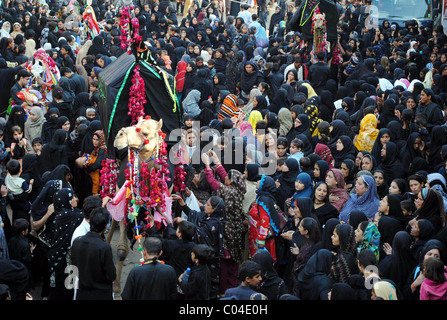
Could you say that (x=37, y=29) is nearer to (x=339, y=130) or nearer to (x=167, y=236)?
(x=339, y=130)

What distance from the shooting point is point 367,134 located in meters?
10.2

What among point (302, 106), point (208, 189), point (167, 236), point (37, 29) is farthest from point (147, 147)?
point (37, 29)

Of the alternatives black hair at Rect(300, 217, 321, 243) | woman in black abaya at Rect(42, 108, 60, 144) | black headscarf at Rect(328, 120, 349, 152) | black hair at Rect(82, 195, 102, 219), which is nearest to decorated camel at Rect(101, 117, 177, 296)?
black hair at Rect(82, 195, 102, 219)

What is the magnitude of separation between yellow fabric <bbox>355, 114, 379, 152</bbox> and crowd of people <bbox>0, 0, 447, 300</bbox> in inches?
1.0

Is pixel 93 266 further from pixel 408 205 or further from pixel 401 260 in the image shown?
pixel 408 205

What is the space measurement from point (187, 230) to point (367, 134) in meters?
4.73

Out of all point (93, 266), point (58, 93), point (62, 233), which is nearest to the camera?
point (93, 266)

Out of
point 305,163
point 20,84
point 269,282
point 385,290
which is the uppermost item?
point 20,84

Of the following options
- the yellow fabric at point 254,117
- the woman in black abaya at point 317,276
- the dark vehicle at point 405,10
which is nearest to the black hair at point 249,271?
the woman in black abaya at point 317,276

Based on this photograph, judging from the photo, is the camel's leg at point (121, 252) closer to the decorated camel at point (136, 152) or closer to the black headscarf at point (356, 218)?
the decorated camel at point (136, 152)

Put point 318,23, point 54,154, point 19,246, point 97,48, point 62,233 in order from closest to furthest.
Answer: point 19,246
point 62,233
point 54,154
point 318,23
point 97,48

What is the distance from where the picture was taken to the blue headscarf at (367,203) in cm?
770

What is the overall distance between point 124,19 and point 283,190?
2848mm

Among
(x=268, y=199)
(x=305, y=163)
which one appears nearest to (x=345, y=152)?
(x=305, y=163)
